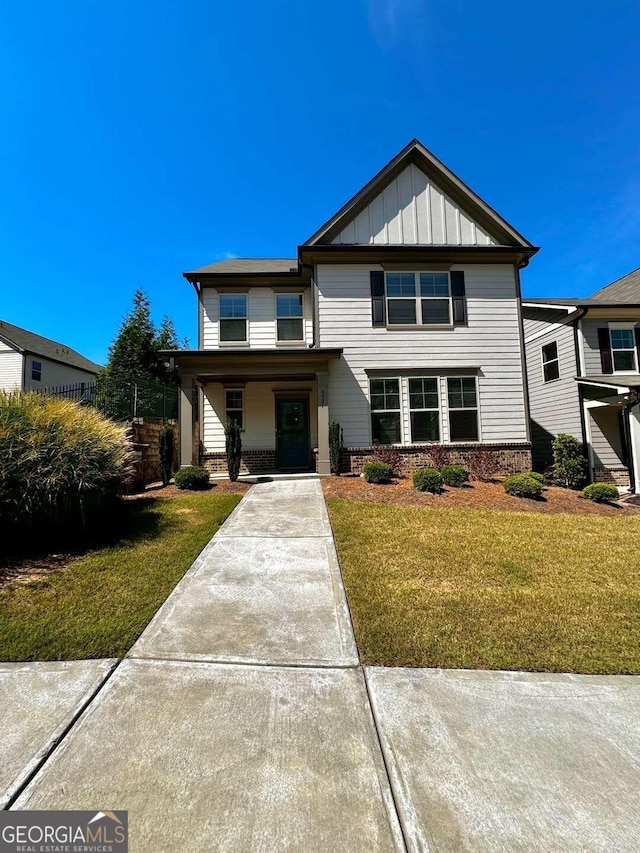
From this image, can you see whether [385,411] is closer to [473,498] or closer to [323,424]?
[323,424]

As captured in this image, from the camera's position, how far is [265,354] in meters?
10.3

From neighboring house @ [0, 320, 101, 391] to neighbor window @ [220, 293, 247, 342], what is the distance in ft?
44.8

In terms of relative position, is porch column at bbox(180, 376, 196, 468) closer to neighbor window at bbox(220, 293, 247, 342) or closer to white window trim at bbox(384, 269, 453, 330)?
neighbor window at bbox(220, 293, 247, 342)

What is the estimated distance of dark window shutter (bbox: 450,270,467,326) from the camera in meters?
11.4

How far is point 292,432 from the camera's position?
40.3 feet

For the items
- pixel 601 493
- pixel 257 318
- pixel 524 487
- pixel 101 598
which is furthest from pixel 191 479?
pixel 601 493

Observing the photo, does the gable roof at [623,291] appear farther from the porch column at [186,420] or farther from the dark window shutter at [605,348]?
the porch column at [186,420]

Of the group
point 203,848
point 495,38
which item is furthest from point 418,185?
point 203,848

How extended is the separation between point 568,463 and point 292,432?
27.7ft

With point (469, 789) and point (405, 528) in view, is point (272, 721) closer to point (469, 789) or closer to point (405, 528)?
point (469, 789)

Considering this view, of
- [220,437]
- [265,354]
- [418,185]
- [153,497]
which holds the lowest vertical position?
[153,497]

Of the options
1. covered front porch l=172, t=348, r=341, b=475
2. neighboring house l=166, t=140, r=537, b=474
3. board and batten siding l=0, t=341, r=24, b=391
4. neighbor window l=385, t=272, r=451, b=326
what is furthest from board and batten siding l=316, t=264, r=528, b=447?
board and batten siding l=0, t=341, r=24, b=391

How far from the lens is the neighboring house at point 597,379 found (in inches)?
450

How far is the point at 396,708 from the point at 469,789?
60 centimetres
